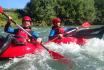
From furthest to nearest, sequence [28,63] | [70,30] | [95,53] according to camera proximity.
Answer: [70,30] < [95,53] < [28,63]

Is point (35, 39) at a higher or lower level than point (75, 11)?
lower

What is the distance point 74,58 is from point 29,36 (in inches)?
68.3

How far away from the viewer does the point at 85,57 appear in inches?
438

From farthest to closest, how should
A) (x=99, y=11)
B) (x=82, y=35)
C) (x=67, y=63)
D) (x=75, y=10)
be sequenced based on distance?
1. (x=99, y=11)
2. (x=75, y=10)
3. (x=82, y=35)
4. (x=67, y=63)

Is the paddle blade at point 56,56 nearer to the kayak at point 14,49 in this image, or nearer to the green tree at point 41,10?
the kayak at point 14,49

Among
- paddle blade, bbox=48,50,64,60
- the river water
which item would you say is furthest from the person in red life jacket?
paddle blade, bbox=48,50,64,60

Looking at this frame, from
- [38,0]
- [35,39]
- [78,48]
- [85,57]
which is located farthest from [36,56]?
[38,0]

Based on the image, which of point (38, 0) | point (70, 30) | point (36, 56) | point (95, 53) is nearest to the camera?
point (36, 56)

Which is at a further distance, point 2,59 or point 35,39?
point 35,39

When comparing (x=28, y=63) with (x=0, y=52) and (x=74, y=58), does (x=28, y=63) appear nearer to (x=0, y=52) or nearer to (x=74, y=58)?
(x=0, y=52)

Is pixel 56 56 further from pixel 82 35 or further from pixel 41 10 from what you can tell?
pixel 41 10

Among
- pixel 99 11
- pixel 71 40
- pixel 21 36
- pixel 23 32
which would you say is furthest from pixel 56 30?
pixel 99 11

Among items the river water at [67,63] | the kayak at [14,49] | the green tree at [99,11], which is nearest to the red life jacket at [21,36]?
the kayak at [14,49]

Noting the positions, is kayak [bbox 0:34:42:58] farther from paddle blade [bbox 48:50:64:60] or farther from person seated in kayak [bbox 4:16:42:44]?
paddle blade [bbox 48:50:64:60]
